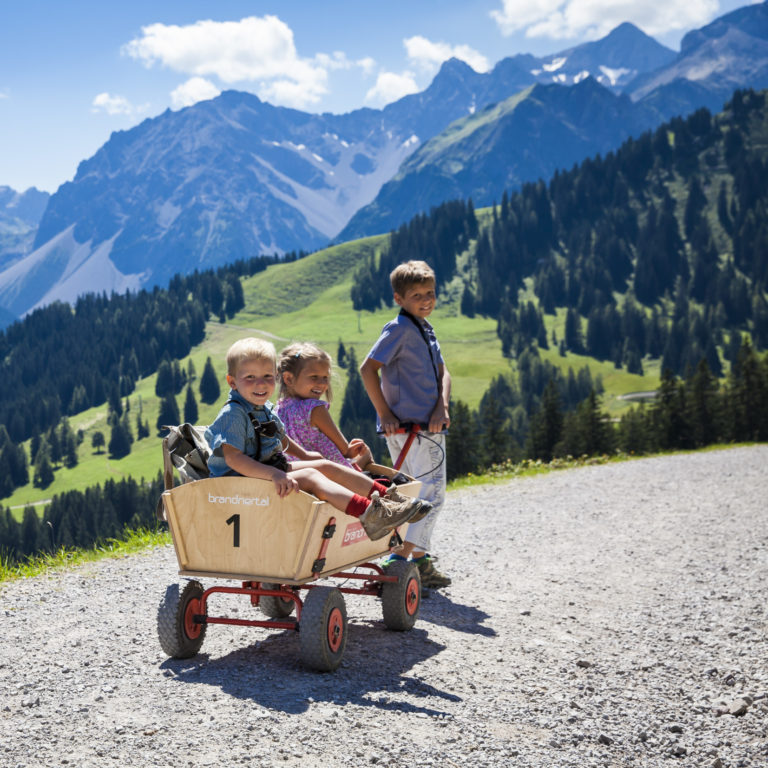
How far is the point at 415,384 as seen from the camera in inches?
371

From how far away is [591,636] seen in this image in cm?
894

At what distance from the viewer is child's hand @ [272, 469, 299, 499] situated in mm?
6512

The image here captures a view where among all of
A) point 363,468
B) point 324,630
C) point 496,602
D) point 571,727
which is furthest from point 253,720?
point 496,602

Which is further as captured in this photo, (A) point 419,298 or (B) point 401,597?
(A) point 419,298

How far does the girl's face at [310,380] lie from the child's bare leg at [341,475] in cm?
118

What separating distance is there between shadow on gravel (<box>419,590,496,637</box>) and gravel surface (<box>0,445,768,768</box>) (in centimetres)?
4

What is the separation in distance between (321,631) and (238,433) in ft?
5.96

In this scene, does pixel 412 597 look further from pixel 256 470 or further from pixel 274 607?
pixel 256 470

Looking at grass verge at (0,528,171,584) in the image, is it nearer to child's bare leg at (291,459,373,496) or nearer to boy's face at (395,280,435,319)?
child's bare leg at (291,459,373,496)

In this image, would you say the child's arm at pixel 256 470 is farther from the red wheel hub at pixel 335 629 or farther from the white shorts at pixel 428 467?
the white shorts at pixel 428 467

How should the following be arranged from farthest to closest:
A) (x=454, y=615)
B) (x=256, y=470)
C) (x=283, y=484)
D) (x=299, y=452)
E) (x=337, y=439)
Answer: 1. (x=454, y=615)
2. (x=337, y=439)
3. (x=299, y=452)
4. (x=256, y=470)
5. (x=283, y=484)

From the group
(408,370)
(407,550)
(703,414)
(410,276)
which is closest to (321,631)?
(407,550)

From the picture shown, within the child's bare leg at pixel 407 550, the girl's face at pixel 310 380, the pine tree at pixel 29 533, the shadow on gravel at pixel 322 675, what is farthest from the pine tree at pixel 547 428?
the shadow on gravel at pixel 322 675

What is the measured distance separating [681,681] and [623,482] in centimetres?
1415
